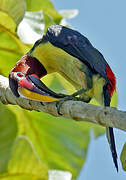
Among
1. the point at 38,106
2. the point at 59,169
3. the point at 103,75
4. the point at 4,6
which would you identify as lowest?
the point at 59,169

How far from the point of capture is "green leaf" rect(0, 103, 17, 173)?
3169mm

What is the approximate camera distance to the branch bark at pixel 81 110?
1974 mm

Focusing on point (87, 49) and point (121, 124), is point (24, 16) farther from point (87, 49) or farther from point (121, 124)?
point (121, 124)

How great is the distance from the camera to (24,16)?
3535 millimetres

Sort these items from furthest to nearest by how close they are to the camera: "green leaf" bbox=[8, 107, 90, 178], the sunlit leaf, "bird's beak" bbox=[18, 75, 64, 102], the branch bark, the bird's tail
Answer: "green leaf" bbox=[8, 107, 90, 178], the sunlit leaf, the bird's tail, "bird's beak" bbox=[18, 75, 64, 102], the branch bark

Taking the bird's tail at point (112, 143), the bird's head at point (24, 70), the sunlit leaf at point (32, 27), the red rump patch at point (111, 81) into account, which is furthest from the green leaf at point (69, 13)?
the bird's tail at point (112, 143)

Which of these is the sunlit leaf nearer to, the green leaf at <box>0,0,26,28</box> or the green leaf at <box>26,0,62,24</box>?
the green leaf at <box>0,0,26,28</box>

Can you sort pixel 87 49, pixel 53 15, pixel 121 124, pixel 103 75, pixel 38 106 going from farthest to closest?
1. pixel 53 15
2. pixel 87 49
3. pixel 103 75
4. pixel 38 106
5. pixel 121 124

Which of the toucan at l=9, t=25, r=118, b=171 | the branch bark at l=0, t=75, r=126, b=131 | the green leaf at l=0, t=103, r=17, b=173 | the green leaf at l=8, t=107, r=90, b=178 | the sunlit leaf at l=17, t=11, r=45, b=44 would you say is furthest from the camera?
the green leaf at l=8, t=107, r=90, b=178

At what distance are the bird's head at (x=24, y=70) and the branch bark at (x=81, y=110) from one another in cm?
5

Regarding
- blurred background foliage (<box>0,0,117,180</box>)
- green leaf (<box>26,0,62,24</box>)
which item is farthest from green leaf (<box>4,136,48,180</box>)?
green leaf (<box>26,0,62,24</box>)

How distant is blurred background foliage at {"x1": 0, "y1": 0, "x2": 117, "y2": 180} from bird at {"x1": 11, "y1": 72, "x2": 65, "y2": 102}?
48 centimetres

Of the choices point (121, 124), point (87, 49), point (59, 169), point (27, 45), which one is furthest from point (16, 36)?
point (121, 124)

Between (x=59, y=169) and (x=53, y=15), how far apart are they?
1204 mm
